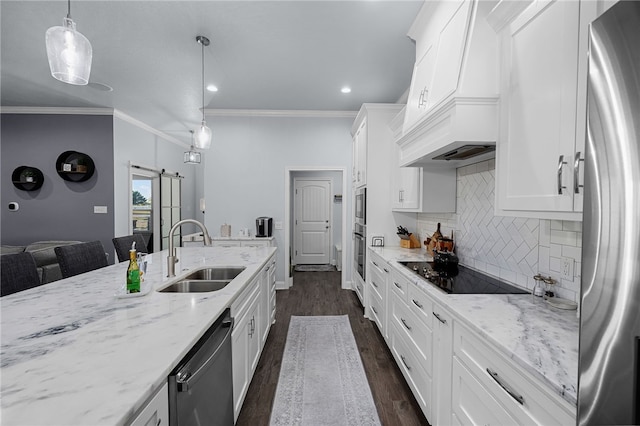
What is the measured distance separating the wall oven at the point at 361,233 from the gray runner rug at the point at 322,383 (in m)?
0.95

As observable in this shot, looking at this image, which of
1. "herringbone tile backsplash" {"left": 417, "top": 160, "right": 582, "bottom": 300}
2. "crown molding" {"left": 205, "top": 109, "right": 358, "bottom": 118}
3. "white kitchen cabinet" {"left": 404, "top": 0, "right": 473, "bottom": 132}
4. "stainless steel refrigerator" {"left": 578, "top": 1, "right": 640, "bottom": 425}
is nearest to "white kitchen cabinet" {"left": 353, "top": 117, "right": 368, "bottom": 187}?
"crown molding" {"left": 205, "top": 109, "right": 358, "bottom": 118}

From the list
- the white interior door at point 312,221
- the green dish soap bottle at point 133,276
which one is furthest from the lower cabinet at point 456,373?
the white interior door at point 312,221

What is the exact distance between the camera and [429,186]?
2707 mm

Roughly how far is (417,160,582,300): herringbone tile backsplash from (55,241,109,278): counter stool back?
10.2 ft

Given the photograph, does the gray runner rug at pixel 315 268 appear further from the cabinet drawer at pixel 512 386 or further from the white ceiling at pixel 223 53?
the cabinet drawer at pixel 512 386

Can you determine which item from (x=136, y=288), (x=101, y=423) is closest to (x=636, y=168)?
(x=101, y=423)

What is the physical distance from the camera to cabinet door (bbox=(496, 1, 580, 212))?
1.05 m

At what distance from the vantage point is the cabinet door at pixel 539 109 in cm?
105

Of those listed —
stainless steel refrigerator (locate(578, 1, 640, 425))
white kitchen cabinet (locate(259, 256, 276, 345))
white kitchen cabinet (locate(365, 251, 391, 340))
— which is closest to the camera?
stainless steel refrigerator (locate(578, 1, 640, 425))

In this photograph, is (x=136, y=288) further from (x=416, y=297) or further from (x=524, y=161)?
(x=524, y=161)

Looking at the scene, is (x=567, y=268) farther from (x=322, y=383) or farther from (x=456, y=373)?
(x=322, y=383)

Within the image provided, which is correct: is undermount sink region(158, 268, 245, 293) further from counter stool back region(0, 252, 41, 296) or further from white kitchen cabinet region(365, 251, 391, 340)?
white kitchen cabinet region(365, 251, 391, 340)

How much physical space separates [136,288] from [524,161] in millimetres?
1918

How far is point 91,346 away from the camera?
953mm
